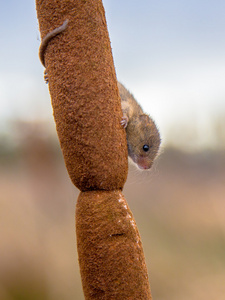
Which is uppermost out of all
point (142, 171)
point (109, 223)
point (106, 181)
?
point (142, 171)

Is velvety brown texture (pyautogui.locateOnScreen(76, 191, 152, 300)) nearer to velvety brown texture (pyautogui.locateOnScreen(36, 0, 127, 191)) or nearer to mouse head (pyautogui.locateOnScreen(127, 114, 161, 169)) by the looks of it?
velvety brown texture (pyautogui.locateOnScreen(36, 0, 127, 191))

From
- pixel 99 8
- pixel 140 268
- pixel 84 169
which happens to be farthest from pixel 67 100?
pixel 140 268

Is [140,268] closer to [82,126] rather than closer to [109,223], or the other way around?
[109,223]

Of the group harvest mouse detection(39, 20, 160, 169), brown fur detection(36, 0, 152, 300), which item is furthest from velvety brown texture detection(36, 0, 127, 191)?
harvest mouse detection(39, 20, 160, 169)

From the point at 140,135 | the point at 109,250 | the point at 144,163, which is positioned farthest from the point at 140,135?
the point at 109,250

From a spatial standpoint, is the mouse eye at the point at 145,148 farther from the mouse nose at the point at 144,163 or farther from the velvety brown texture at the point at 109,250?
the velvety brown texture at the point at 109,250

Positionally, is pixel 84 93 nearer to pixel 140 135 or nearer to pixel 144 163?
pixel 140 135

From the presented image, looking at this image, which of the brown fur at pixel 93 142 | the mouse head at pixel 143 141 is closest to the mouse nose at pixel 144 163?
the mouse head at pixel 143 141
